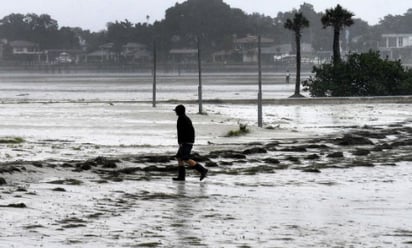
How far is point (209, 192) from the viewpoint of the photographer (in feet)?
51.3

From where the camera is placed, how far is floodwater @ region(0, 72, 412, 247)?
36.6 ft

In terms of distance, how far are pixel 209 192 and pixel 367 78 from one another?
1693 inches

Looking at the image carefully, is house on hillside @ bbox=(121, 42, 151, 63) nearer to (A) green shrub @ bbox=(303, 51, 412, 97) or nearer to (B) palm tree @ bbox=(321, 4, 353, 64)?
(B) palm tree @ bbox=(321, 4, 353, 64)

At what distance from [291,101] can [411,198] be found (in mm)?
37910

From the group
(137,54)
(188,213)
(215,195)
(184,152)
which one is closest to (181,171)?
(184,152)

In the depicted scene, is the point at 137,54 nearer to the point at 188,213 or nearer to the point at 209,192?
the point at 209,192

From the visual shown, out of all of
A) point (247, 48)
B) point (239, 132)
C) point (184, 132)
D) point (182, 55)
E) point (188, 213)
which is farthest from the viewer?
point (247, 48)

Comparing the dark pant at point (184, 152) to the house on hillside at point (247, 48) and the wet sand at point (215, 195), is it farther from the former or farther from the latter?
the house on hillside at point (247, 48)

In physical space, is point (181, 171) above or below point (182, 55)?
below

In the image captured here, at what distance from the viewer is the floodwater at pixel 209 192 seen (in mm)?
11141

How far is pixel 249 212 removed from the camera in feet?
43.9

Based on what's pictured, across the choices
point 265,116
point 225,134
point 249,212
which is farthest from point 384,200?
point 265,116

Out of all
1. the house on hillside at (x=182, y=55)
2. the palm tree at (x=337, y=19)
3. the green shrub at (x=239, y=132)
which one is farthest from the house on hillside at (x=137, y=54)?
the green shrub at (x=239, y=132)

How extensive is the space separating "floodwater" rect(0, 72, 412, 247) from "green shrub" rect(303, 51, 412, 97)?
26957 millimetres
